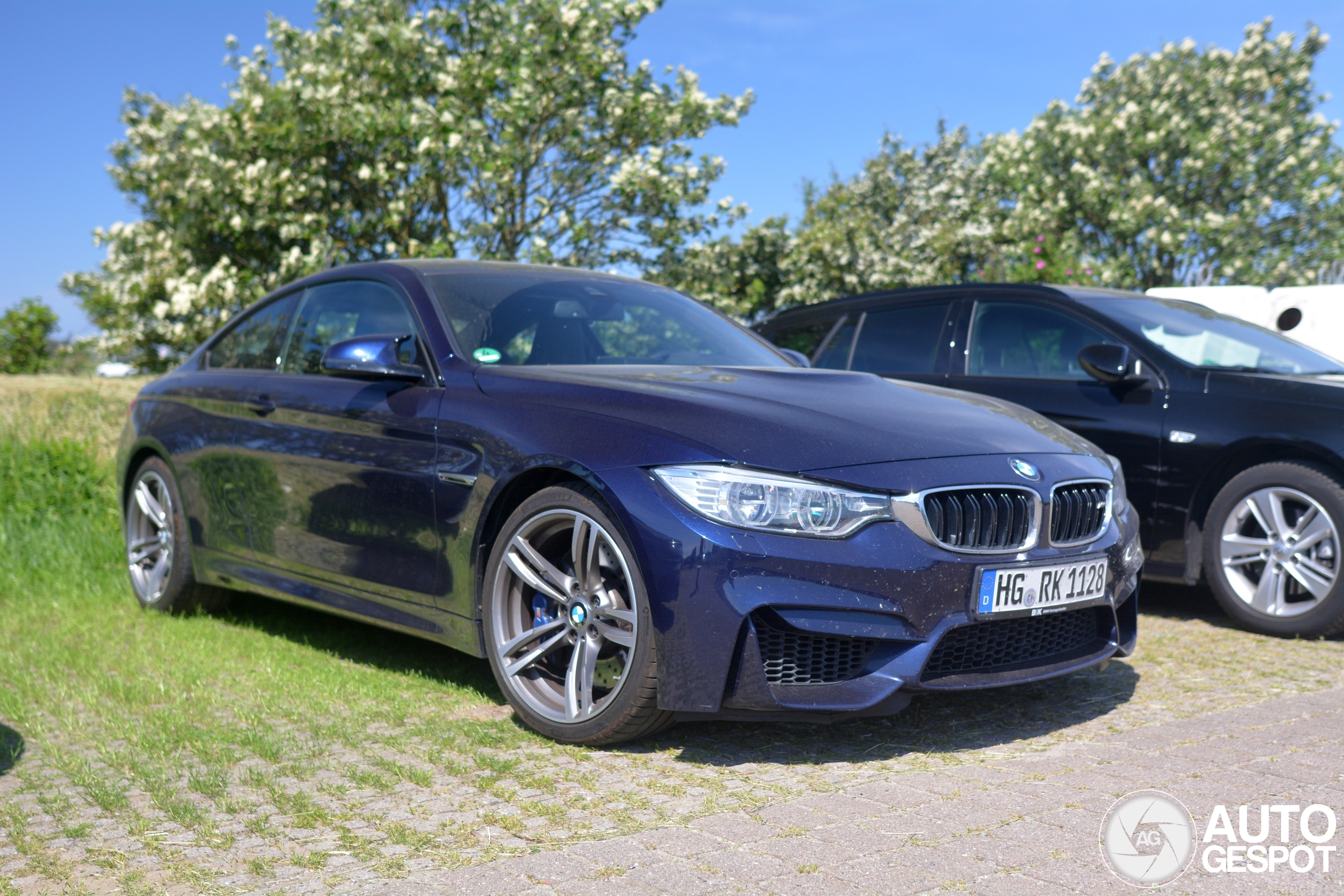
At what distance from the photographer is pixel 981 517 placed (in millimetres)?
3568

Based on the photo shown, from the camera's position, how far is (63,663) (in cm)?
501

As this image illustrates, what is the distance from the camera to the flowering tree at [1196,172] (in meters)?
23.9

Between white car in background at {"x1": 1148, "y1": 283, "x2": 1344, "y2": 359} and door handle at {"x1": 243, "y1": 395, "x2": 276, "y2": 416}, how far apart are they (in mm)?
4969

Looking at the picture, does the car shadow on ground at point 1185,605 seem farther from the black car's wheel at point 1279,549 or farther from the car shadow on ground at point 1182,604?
the black car's wheel at point 1279,549

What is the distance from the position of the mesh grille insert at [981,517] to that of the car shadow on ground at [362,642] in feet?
5.82

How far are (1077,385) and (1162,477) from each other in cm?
65

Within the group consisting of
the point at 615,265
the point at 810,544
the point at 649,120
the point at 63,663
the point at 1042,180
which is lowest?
the point at 63,663

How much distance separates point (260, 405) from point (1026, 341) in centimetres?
382

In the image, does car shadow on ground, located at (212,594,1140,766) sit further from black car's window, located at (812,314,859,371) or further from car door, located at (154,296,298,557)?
black car's window, located at (812,314,859,371)

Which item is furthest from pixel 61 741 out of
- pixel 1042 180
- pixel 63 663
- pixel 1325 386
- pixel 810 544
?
pixel 1042 180

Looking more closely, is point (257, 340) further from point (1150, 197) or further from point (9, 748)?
point (1150, 197)

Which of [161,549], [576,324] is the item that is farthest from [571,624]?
[161,549]

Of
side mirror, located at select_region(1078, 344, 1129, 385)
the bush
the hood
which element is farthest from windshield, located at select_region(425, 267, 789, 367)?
the bush

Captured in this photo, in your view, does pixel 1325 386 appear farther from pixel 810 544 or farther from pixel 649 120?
pixel 649 120
